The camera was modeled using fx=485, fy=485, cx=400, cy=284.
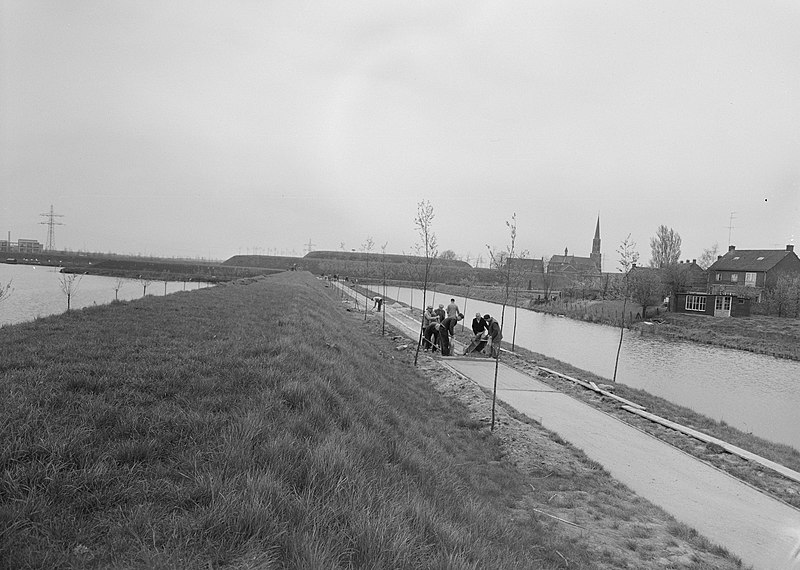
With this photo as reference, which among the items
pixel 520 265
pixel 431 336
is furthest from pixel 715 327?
pixel 431 336

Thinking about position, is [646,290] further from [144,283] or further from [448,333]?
[144,283]

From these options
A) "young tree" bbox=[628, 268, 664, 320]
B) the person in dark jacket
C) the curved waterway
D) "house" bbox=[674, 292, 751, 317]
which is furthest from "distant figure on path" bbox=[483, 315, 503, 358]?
"house" bbox=[674, 292, 751, 317]

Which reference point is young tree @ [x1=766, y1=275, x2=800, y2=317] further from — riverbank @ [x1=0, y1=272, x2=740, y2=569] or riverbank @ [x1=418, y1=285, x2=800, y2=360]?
riverbank @ [x1=0, y1=272, x2=740, y2=569]

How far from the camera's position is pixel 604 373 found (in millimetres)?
19688

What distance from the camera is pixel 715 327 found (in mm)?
37594

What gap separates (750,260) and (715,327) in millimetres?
31239

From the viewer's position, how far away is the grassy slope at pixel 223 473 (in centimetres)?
250

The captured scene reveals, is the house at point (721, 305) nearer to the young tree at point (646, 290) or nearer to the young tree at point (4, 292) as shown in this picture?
the young tree at point (646, 290)

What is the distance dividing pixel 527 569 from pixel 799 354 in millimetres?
33486

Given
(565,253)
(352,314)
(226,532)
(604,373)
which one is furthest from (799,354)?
(565,253)

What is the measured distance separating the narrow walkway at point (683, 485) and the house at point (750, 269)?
52759mm

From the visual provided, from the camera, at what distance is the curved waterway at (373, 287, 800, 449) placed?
48.9 feet

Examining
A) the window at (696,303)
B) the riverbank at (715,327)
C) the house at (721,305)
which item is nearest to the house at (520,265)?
the riverbank at (715,327)

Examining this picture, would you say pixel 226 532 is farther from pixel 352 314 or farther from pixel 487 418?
pixel 352 314
